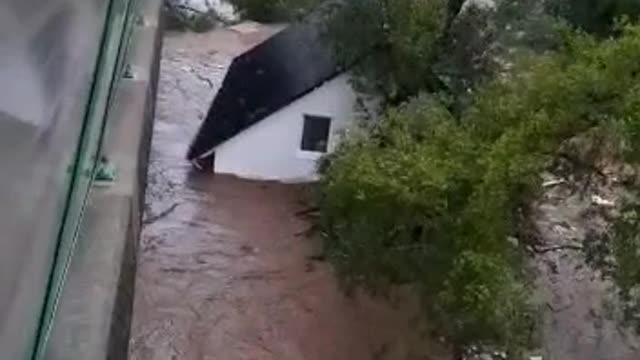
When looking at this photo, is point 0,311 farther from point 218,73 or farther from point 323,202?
point 218,73

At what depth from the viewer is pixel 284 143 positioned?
559 cm

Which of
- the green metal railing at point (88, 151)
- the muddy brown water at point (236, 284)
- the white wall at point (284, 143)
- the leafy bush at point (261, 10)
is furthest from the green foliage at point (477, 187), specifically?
the leafy bush at point (261, 10)

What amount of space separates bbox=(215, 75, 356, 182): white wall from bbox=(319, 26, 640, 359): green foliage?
158cm

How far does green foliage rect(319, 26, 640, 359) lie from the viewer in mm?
3252

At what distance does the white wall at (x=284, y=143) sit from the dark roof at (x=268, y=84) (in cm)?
4

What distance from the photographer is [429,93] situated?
4.79m

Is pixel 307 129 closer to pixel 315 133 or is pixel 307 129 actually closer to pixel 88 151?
pixel 315 133

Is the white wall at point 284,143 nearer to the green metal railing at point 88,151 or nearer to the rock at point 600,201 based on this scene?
the rock at point 600,201

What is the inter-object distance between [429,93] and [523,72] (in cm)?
101

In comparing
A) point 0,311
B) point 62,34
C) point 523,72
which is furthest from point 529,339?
point 0,311

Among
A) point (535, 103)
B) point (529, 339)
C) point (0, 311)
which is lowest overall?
point (529, 339)

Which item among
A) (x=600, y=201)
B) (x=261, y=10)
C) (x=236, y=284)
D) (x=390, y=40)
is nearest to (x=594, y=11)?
(x=390, y=40)

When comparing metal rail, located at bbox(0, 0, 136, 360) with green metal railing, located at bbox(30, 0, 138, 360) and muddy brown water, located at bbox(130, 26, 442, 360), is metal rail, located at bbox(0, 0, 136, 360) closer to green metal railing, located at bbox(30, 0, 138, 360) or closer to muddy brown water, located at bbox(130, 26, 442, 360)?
green metal railing, located at bbox(30, 0, 138, 360)

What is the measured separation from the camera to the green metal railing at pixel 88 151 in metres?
1.64
